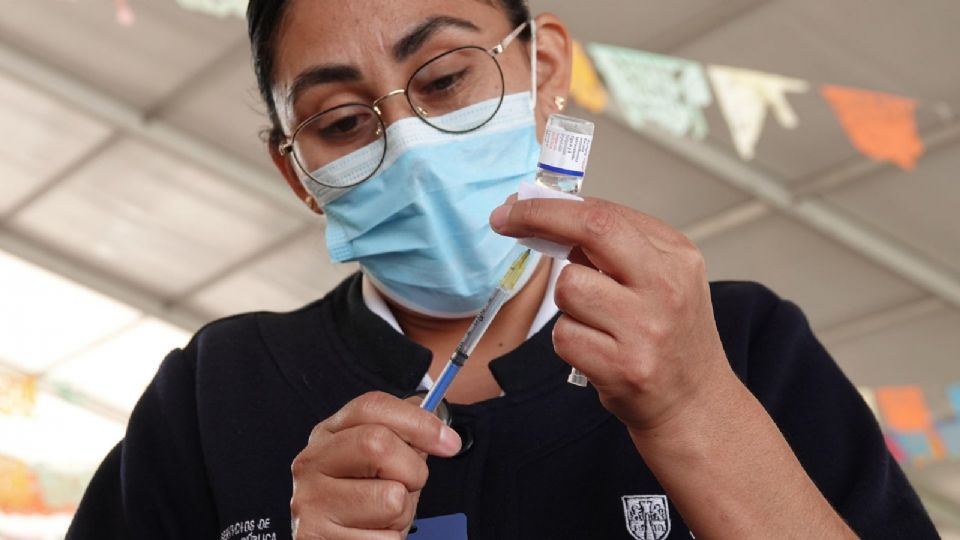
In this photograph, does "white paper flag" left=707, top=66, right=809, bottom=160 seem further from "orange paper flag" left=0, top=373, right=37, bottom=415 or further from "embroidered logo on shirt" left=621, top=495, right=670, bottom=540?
"orange paper flag" left=0, top=373, right=37, bottom=415

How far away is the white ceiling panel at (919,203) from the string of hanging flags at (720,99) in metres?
0.12

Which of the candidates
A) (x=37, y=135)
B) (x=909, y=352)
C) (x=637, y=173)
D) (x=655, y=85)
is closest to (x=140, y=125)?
(x=37, y=135)

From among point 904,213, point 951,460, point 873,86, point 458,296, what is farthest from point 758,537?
point 951,460

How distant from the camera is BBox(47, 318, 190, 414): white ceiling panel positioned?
8516 mm

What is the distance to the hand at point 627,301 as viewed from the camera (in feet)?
3.08

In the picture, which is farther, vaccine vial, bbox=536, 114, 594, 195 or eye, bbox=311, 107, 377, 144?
eye, bbox=311, 107, 377, 144

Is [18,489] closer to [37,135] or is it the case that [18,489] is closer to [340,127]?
[37,135]

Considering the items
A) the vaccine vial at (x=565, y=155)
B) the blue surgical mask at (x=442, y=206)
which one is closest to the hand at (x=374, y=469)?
the vaccine vial at (x=565, y=155)

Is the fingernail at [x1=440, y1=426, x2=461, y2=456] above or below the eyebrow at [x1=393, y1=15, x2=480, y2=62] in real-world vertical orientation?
below

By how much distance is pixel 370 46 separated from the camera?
1401 millimetres

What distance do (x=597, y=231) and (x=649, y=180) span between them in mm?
4769

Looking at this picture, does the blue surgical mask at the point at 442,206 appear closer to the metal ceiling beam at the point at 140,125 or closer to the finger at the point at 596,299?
the finger at the point at 596,299

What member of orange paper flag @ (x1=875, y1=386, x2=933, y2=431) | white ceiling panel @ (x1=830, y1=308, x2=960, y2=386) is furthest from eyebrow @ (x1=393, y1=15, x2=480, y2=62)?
orange paper flag @ (x1=875, y1=386, x2=933, y2=431)

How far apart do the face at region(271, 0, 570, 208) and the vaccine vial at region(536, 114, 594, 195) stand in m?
0.41
